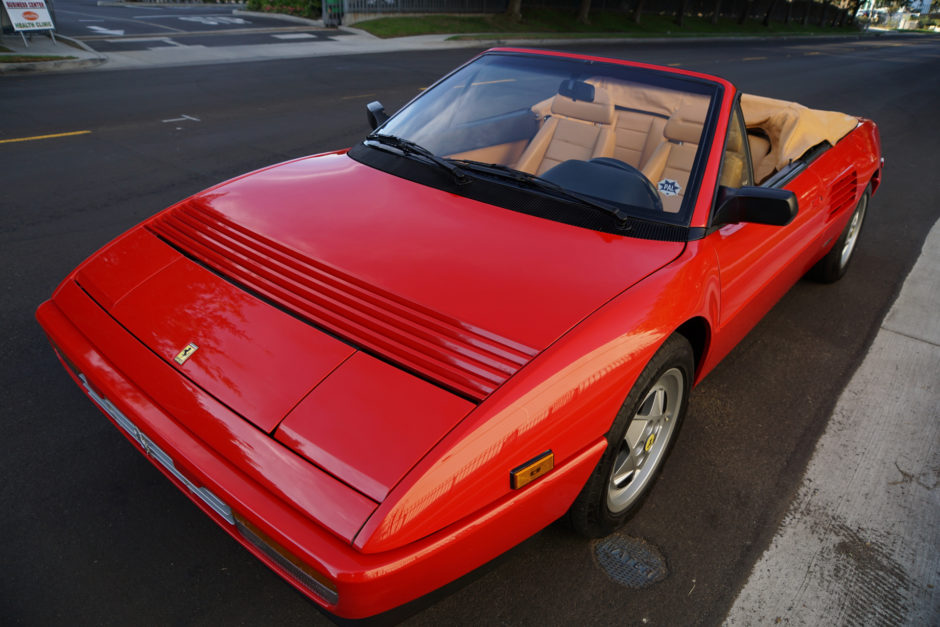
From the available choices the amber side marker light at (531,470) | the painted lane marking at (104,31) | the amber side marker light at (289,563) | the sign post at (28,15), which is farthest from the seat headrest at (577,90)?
the painted lane marking at (104,31)

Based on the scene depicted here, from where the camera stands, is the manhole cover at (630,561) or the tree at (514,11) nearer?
the manhole cover at (630,561)

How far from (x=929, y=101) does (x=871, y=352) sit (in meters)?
12.9

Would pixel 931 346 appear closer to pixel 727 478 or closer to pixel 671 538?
pixel 727 478

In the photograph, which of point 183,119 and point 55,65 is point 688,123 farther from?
point 55,65

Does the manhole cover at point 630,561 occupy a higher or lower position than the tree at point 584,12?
lower

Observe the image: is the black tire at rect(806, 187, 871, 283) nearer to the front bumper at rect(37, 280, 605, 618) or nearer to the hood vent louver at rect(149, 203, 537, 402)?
the front bumper at rect(37, 280, 605, 618)

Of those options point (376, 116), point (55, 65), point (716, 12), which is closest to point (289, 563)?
point (376, 116)

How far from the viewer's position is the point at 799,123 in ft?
12.6

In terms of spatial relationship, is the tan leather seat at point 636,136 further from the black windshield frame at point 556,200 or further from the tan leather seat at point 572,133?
the black windshield frame at point 556,200

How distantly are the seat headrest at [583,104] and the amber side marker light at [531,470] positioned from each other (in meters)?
1.97

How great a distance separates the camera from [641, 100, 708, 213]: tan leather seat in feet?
8.55

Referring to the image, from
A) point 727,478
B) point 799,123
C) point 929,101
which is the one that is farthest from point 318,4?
point 727,478

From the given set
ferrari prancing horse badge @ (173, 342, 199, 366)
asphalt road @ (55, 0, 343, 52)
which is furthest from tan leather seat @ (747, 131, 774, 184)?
asphalt road @ (55, 0, 343, 52)

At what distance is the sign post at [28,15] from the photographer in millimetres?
13292
